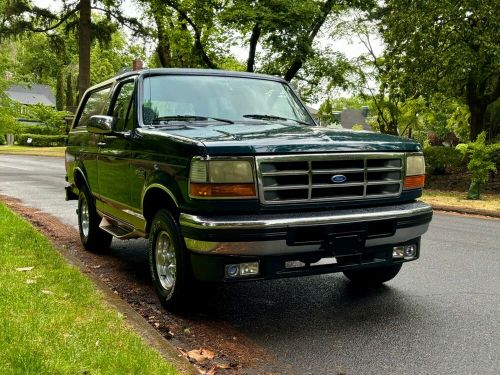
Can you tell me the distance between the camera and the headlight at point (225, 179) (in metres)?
3.91

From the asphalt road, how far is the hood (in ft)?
→ 4.54

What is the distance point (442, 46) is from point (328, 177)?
16654 millimetres

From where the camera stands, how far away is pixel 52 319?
398 centimetres

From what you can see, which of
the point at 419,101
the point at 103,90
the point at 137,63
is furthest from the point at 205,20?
the point at 103,90

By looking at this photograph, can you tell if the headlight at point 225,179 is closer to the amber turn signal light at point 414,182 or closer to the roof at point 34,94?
the amber turn signal light at point 414,182

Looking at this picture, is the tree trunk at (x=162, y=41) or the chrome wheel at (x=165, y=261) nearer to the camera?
the chrome wheel at (x=165, y=261)

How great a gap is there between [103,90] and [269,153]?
3533 millimetres

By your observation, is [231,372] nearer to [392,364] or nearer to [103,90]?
[392,364]

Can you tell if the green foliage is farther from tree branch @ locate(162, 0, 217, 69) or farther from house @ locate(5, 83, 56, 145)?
house @ locate(5, 83, 56, 145)

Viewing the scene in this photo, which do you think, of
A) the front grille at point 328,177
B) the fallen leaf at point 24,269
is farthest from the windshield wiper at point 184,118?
the fallen leaf at point 24,269

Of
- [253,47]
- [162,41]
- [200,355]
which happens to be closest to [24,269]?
[200,355]

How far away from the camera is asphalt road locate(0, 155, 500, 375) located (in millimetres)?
3701

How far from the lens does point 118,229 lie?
230 inches

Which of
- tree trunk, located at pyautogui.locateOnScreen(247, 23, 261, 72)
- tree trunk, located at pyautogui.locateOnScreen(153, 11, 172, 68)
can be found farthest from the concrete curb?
tree trunk, located at pyautogui.locateOnScreen(153, 11, 172, 68)
